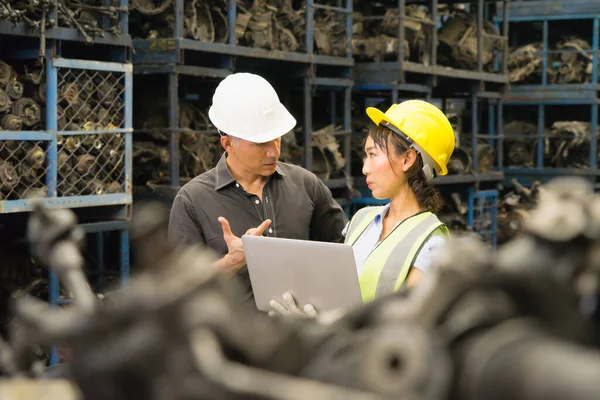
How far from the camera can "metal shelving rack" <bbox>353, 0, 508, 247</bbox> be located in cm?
920

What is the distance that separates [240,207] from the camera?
157 inches

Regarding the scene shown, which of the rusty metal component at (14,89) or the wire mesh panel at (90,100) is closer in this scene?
the rusty metal component at (14,89)

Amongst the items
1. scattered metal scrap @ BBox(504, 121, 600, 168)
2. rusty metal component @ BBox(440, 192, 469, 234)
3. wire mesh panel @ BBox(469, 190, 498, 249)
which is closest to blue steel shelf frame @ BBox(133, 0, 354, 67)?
rusty metal component @ BBox(440, 192, 469, 234)

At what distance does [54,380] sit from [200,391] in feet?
1.15

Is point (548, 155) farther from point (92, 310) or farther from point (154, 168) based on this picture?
point (92, 310)

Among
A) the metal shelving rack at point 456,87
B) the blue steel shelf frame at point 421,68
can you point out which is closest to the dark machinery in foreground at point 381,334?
the metal shelving rack at point 456,87

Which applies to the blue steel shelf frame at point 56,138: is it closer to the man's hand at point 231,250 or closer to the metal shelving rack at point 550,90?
the man's hand at point 231,250

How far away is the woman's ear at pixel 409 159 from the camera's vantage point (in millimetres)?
3281

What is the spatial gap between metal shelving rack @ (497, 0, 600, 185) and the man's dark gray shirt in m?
8.45

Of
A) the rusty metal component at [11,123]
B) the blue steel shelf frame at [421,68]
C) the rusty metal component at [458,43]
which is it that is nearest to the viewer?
the rusty metal component at [11,123]

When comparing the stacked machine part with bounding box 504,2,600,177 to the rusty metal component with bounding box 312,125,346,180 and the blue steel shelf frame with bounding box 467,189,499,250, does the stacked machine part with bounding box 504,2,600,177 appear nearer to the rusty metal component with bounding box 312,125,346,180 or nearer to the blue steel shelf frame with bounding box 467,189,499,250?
the blue steel shelf frame with bounding box 467,189,499,250

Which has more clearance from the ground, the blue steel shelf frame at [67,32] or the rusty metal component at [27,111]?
the blue steel shelf frame at [67,32]

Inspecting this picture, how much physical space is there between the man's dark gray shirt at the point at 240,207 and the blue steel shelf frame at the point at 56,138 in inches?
82.8

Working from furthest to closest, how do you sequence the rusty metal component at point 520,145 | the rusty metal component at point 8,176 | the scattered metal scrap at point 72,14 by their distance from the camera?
the rusty metal component at point 520,145 < the rusty metal component at point 8,176 < the scattered metal scrap at point 72,14
